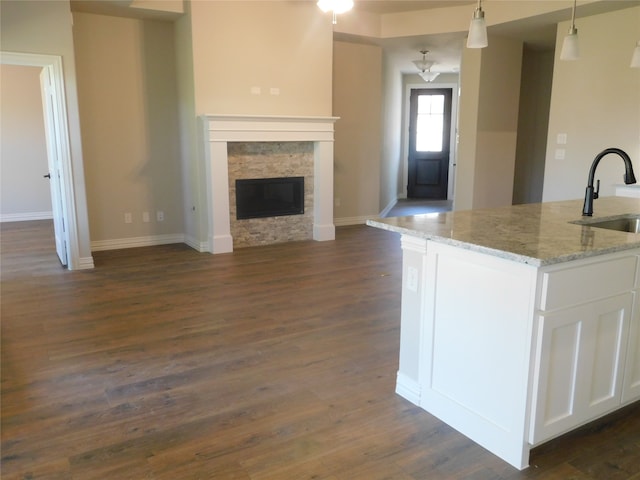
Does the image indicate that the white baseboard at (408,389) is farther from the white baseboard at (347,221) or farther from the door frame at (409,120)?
the door frame at (409,120)

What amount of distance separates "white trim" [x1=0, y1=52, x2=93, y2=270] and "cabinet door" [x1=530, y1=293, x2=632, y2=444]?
15.1 feet

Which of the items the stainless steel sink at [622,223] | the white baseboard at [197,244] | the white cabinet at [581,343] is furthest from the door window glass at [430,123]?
the white cabinet at [581,343]

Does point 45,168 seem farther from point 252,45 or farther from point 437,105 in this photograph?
point 437,105

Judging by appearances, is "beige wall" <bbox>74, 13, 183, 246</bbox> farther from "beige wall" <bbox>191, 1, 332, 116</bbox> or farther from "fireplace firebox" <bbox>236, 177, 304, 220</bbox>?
"fireplace firebox" <bbox>236, 177, 304, 220</bbox>

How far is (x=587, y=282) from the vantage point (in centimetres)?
196

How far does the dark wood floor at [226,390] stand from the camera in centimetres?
205

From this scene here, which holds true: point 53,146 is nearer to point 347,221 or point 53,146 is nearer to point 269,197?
point 269,197

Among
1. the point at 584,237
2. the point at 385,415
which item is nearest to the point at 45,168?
the point at 385,415

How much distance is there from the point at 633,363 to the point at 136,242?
5.43 m

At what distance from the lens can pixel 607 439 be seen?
221 cm

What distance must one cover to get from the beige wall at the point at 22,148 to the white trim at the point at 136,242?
116 inches

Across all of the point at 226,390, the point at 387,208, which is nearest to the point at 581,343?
the point at 226,390

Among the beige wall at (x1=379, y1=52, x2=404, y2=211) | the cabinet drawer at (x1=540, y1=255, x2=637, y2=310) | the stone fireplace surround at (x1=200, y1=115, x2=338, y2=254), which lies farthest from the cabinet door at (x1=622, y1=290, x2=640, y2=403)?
the beige wall at (x1=379, y1=52, x2=404, y2=211)

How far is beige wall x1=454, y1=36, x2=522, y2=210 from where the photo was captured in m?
6.64
